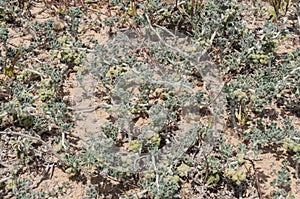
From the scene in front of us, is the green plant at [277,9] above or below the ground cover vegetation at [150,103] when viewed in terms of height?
above

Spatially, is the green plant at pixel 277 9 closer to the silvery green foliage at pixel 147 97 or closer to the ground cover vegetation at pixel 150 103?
the ground cover vegetation at pixel 150 103

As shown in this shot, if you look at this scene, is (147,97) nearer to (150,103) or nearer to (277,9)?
(150,103)

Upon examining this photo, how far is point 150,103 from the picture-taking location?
13.8 ft

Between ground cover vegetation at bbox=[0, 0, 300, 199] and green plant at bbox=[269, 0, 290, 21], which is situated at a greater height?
green plant at bbox=[269, 0, 290, 21]

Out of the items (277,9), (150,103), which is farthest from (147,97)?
(277,9)

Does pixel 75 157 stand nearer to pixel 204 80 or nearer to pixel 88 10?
pixel 204 80

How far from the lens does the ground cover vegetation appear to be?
362 centimetres

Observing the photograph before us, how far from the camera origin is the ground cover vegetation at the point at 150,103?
362 centimetres

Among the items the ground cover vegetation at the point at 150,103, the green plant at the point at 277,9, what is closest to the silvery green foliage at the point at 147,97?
the ground cover vegetation at the point at 150,103

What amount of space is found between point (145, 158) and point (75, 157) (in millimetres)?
531

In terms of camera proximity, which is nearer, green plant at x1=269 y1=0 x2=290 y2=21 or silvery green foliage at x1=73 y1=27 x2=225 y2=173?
silvery green foliage at x1=73 y1=27 x2=225 y2=173

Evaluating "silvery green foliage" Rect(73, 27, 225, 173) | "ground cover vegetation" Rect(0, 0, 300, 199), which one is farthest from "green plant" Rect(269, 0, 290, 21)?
Result: "silvery green foliage" Rect(73, 27, 225, 173)

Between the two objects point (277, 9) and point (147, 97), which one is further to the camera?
point (277, 9)

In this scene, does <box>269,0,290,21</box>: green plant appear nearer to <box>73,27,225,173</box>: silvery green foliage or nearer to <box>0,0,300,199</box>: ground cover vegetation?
<box>0,0,300,199</box>: ground cover vegetation
